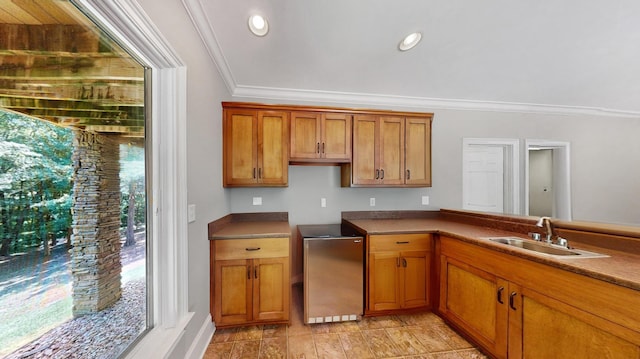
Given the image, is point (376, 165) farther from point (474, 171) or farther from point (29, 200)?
point (29, 200)

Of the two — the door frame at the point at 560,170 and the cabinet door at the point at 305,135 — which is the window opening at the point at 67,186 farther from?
the door frame at the point at 560,170

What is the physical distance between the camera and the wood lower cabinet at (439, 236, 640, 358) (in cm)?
107

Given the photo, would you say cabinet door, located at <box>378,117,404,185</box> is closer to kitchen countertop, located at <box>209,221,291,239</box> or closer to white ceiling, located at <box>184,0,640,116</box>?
white ceiling, located at <box>184,0,640,116</box>

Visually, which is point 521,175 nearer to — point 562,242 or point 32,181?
point 562,242

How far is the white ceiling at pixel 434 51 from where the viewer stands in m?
1.84

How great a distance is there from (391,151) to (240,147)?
1.72 meters

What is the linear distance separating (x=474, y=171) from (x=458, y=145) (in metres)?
0.52

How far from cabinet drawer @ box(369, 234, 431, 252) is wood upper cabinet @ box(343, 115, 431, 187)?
67 centimetres

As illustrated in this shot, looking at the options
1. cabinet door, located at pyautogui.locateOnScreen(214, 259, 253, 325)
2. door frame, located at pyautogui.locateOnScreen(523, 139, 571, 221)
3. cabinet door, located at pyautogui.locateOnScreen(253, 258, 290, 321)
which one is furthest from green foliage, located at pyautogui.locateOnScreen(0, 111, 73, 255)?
door frame, located at pyautogui.locateOnScreen(523, 139, 571, 221)

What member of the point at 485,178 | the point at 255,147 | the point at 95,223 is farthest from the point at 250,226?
the point at 485,178

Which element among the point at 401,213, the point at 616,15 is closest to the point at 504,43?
the point at 616,15

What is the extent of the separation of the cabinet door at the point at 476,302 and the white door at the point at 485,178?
1.62 meters

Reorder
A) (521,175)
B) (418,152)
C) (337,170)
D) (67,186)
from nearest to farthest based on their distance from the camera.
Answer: (67,186) < (418,152) < (337,170) < (521,175)

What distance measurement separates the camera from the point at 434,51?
89.4 inches
